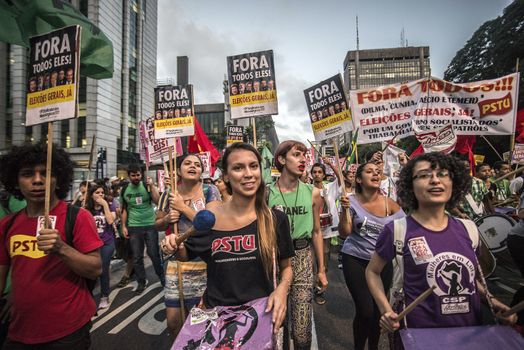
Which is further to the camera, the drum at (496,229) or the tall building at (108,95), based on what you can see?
the tall building at (108,95)

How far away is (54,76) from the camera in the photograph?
8.29 feet

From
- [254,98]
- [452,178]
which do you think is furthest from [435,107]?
[452,178]

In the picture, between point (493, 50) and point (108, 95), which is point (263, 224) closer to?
point (493, 50)

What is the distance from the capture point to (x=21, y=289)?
1959mm

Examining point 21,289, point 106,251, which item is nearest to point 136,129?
point 106,251

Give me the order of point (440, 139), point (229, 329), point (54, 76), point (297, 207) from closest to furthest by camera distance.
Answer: point (229, 329), point (54, 76), point (297, 207), point (440, 139)

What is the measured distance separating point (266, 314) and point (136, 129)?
1775 inches

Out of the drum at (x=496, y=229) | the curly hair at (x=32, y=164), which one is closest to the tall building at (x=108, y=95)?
the curly hair at (x=32, y=164)

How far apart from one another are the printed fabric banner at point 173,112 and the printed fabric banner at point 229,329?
11.0 ft

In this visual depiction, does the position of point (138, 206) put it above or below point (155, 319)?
above

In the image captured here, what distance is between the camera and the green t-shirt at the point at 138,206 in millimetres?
5699

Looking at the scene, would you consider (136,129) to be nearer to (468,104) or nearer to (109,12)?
(109,12)

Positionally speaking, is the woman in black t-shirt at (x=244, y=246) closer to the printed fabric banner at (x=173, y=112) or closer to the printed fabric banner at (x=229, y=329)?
the printed fabric banner at (x=229, y=329)

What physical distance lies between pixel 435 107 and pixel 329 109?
2377 millimetres
